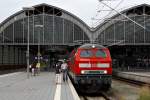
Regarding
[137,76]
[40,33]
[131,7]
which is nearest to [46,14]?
[40,33]

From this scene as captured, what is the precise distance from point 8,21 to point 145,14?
29.2 m

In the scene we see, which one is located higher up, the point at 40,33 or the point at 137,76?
the point at 40,33

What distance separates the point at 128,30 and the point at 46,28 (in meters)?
17.2

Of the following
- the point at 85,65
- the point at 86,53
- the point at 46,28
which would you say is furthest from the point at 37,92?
the point at 46,28

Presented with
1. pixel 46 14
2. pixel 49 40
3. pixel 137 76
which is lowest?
pixel 137 76

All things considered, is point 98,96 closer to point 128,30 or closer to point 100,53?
point 100,53

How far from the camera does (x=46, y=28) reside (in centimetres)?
8875

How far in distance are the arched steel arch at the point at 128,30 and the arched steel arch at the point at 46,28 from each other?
400 cm

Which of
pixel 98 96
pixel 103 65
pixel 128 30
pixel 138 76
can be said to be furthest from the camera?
pixel 128 30

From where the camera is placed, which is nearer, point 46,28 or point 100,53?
point 100,53

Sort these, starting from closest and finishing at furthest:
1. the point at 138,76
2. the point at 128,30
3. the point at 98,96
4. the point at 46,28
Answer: the point at 98,96, the point at 138,76, the point at 46,28, the point at 128,30

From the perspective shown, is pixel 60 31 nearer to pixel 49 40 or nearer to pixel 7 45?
pixel 49 40

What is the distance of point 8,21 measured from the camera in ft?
297

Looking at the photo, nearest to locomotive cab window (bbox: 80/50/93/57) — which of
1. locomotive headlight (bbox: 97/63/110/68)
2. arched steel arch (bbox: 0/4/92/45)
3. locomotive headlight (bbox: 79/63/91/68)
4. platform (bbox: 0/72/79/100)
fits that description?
locomotive headlight (bbox: 79/63/91/68)
